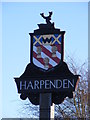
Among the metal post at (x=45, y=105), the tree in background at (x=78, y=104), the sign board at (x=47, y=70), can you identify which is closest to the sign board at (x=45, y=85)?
the sign board at (x=47, y=70)

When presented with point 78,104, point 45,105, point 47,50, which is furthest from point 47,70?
point 78,104

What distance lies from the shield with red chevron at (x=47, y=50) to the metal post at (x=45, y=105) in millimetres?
665

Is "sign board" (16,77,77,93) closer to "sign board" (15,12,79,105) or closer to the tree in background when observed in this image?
"sign board" (15,12,79,105)

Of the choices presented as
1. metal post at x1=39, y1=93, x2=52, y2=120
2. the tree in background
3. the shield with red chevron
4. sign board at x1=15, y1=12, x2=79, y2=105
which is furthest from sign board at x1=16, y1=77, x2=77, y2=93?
the tree in background

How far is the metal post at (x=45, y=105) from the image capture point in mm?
10172

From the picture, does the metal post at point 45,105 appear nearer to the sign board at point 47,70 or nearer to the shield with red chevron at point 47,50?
the sign board at point 47,70

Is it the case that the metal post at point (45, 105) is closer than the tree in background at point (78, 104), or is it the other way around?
the metal post at point (45, 105)

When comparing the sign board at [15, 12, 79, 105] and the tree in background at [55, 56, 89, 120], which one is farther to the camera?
the tree in background at [55, 56, 89, 120]

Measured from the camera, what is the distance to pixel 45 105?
1023 cm

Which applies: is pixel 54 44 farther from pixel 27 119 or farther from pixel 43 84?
pixel 27 119

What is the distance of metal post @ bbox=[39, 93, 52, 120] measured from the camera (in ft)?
33.4

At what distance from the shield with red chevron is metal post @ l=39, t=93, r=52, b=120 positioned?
2.18 feet

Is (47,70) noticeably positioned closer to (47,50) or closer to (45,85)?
(45,85)

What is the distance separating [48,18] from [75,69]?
10527 millimetres
